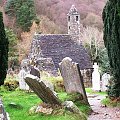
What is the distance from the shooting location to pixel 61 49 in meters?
32.5

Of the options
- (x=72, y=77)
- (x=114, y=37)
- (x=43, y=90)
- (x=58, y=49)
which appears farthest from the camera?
(x=58, y=49)

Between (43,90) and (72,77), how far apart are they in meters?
3.14

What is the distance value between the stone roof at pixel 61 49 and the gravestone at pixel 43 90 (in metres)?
21.2

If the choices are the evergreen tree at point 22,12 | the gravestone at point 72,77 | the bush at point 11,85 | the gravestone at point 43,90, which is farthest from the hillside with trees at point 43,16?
the gravestone at point 43,90

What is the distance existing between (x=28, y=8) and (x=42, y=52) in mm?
21765

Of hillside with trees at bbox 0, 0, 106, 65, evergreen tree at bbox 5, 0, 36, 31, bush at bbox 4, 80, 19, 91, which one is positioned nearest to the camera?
bush at bbox 4, 80, 19, 91

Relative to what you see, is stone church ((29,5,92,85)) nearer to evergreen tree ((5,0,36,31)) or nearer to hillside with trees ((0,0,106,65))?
hillside with trees ((0,0,106,65))

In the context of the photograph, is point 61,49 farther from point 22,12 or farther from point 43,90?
point 43,90

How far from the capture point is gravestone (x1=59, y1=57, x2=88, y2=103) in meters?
12.2

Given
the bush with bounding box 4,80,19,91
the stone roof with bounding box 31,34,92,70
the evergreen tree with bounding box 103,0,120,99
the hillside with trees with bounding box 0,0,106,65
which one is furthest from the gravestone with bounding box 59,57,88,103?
the hillside with trees with bounding box 0,0,106,65

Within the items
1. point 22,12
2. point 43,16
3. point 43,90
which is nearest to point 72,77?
point 43,90

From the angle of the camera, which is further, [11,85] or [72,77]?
[11,85]

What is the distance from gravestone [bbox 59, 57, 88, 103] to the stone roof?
18.2 m

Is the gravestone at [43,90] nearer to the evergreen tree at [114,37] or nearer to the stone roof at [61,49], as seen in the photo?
the evergreen tree at [114,37]
